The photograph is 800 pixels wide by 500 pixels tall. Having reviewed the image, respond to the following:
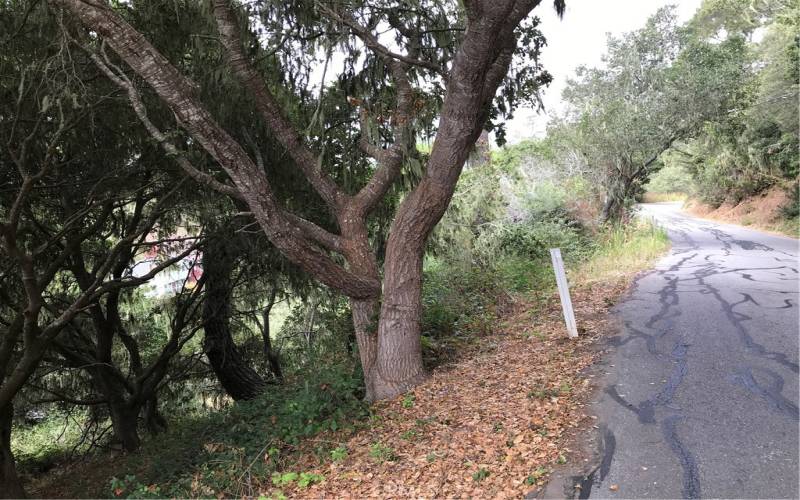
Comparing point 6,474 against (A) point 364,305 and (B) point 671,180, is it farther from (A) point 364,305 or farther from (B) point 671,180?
(B) point 671,180

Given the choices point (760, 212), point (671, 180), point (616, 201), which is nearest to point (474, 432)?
point (616, 201)

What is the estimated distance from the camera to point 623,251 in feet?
46.0

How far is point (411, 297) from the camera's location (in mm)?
6664

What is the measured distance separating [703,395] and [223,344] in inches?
328

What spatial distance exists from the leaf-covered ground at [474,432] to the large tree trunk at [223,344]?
Answer: 5059 millimetres

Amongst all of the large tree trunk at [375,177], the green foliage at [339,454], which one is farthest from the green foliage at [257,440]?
the large tree trunk at [375,177]

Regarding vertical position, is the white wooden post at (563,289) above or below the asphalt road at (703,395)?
above

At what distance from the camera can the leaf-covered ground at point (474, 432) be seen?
4328mm

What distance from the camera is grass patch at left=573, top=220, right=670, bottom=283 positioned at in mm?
12019

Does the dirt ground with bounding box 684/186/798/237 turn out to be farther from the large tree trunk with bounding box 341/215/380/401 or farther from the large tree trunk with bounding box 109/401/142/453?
the large tree trunk with bounding box 109/401/142/453

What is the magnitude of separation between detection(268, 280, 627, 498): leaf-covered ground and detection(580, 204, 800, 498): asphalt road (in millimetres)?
388

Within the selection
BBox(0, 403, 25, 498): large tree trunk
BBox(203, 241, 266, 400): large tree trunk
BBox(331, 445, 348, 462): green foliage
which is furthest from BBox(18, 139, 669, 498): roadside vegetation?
BBox(203, 241, 266, 400): large tree trunk

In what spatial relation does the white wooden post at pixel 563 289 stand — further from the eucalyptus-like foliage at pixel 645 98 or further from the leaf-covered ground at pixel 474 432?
the eucalyptus-like foliage at pixel 645 98

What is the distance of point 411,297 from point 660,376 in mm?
2772
